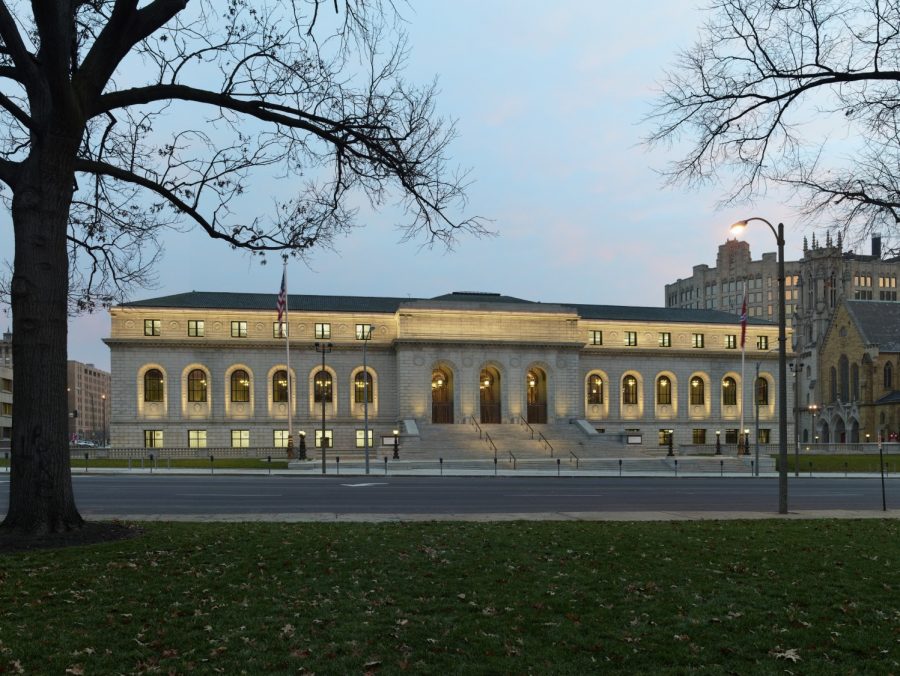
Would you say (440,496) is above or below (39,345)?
below

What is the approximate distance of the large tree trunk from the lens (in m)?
12.5

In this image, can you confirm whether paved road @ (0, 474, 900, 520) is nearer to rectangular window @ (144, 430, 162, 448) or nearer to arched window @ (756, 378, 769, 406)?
rectangular window @ (144, 430, 162, 448)

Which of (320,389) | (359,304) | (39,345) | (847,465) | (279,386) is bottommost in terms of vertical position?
(847,465)

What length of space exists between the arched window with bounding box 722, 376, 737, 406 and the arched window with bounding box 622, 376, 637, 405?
935 cm

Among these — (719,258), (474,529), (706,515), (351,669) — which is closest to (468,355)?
(706,515)

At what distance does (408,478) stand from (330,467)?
31.8 ft

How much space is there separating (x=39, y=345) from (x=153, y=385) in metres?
53.3

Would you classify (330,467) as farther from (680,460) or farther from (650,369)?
(650,369)

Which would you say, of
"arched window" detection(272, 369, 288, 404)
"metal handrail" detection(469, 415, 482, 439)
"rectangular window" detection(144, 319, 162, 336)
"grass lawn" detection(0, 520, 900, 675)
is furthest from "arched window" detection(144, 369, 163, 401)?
"grass lawn" detection(0, 520, 900, 675)

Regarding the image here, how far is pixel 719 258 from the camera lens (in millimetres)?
164500

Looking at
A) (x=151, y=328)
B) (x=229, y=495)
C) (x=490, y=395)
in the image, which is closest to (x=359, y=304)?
(x=490, y=395)

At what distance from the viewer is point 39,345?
41.1 ft

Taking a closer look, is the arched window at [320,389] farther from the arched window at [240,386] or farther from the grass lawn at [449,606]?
the grass lawn at [449,606]

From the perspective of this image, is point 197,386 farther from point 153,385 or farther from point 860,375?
point 860,375
